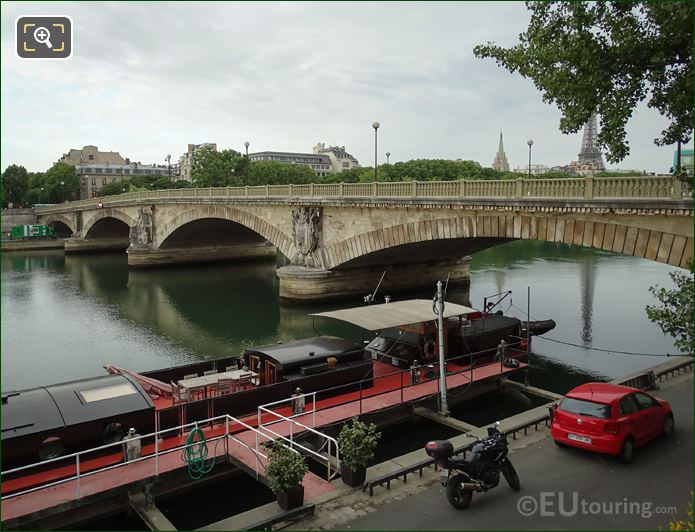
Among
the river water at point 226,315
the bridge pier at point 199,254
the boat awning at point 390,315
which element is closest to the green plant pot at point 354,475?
the boat awning at point 390,315

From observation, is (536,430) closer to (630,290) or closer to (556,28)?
(556,28)

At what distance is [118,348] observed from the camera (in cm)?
2912

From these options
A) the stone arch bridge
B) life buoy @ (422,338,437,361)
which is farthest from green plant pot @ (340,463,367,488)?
the stone arch bridge

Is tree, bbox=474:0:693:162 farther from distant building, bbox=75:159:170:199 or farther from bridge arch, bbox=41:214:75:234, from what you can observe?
distant building, bbox=75:159:170:199

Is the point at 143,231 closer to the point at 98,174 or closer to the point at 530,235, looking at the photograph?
the point at 530,235

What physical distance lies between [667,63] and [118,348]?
25343 mm

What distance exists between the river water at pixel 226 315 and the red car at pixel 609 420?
8.19 metres

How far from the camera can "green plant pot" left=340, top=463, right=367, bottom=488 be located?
11.0m

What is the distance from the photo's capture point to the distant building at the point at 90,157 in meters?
165

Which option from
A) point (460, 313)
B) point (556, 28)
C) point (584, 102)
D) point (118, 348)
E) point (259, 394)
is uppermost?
point (556, 28)

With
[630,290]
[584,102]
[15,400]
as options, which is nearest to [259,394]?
[15,400]

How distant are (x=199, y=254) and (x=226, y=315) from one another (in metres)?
27.9

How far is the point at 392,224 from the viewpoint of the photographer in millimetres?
33219

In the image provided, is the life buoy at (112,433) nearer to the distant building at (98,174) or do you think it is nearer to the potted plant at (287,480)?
the potted plant at (287,480)
